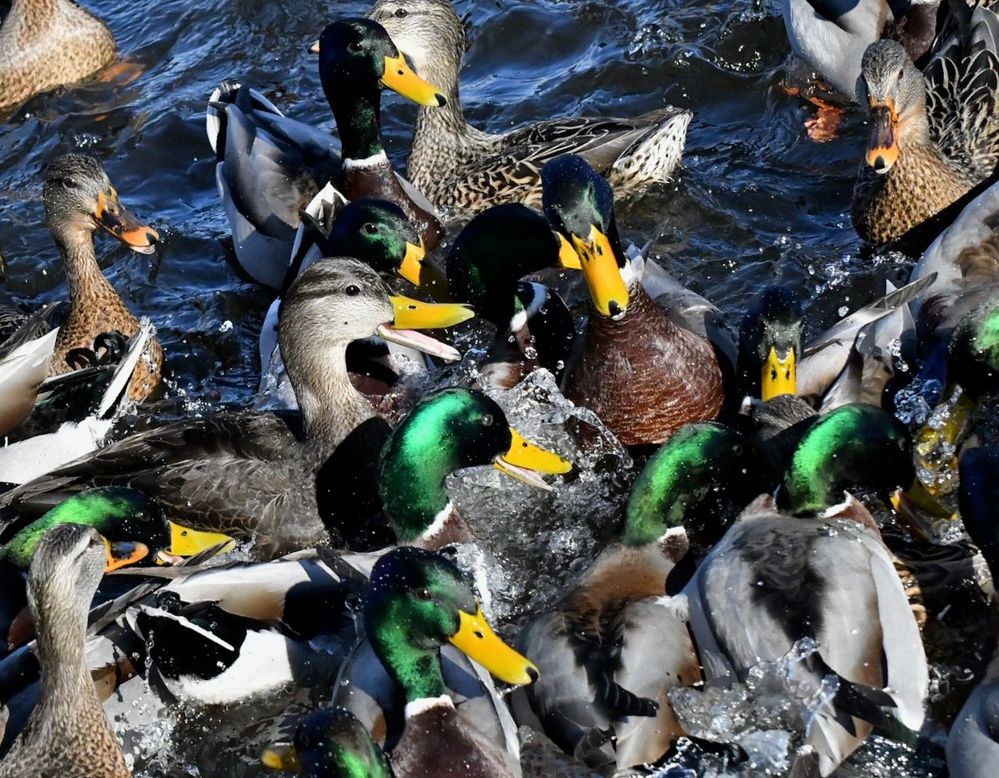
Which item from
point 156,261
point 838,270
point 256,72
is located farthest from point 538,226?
point 256,72

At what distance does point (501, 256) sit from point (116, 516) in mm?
1961

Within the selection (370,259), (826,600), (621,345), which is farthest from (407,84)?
(826,600)

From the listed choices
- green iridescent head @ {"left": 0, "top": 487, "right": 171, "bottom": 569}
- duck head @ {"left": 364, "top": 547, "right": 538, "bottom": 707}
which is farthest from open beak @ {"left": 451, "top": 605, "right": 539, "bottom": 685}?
green iridescent head @ {"left": 0, "top": 487, "right": 171, "bottom": 569}

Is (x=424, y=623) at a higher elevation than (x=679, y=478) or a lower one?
higher

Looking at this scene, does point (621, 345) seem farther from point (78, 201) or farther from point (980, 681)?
point (78, 201)

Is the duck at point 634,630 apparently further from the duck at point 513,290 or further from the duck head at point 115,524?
the duck head at point 115,524

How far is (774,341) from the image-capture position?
5.63m

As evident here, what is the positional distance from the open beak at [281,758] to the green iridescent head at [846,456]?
71.3 inches

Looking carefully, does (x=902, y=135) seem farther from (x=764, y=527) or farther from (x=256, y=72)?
(x=256, y=72)

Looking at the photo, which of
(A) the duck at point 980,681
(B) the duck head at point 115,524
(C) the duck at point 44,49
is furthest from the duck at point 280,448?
(C) the duck at point 44,49

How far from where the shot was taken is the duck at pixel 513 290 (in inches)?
248

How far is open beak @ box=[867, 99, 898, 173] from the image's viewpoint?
6926 millimetres

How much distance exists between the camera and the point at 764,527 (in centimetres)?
493

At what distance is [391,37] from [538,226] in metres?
2.43
